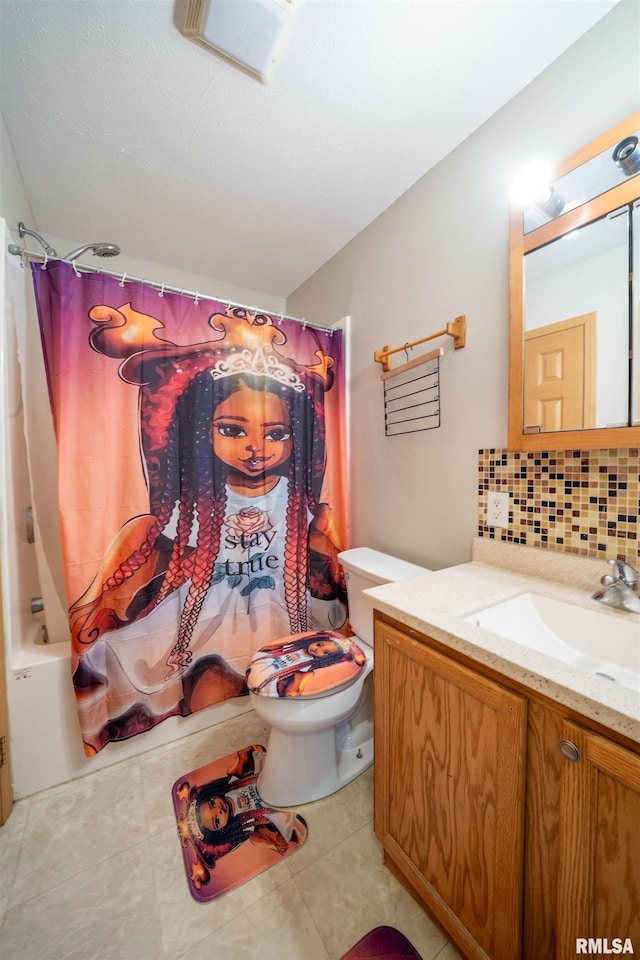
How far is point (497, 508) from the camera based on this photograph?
1.20 meters

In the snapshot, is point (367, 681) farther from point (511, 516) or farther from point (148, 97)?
point (148, 97)

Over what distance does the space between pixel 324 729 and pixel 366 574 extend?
566 millimetres

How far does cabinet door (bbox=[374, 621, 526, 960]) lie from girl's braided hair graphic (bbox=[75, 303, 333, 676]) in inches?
34.2

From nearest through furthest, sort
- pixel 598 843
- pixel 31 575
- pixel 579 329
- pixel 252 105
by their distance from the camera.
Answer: pixel 598 843 < pixel 579 329 < pixel 252 105 < pixel 31 575

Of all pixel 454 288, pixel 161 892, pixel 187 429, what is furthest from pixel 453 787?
pixel 454 288

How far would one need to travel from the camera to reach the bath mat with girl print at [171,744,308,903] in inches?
39.8

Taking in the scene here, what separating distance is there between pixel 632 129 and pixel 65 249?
7.73 ft

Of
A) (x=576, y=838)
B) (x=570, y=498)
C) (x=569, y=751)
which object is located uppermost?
(x=570, y=498)

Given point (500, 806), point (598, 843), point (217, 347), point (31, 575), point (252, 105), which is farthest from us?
point (217, 347)

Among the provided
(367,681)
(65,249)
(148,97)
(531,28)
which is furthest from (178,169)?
(367,681)

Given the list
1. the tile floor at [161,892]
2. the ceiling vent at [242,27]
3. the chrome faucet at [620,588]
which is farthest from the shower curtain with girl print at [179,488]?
the chrome faucet at [620,588]

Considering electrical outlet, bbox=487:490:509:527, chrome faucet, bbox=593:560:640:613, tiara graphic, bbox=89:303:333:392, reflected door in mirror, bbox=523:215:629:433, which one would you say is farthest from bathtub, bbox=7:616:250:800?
reflected door in mirror, bbox=523:215:629:433

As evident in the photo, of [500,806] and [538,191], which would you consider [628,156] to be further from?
[500,806]

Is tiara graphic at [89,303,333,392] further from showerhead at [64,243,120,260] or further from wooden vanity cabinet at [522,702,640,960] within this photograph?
wooden vanity cabinet at [522,702,640,960]
